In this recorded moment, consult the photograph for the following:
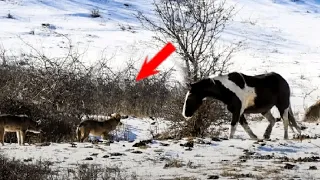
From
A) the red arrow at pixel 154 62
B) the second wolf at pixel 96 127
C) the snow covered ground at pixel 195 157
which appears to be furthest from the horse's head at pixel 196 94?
the red arrow at pixel 154 62

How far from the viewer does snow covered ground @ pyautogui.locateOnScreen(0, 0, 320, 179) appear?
922 centimetres

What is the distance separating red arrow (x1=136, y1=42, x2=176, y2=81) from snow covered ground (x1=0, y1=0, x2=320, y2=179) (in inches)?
14.6

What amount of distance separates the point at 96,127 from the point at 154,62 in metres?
13.9

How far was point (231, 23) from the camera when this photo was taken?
122ft

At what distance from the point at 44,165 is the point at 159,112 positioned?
7.14m

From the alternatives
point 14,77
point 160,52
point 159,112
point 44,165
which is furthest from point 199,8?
point 44,165

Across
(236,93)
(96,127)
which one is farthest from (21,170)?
(236,93)

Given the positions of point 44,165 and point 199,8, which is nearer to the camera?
point 44,165

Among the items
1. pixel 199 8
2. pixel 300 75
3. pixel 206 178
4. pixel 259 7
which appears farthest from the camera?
pixel 259 7

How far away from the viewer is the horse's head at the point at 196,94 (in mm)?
12578

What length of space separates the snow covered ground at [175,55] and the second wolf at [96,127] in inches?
22.8

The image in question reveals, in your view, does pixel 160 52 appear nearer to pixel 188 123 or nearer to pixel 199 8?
pixel 199 8

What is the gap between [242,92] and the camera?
499 inches

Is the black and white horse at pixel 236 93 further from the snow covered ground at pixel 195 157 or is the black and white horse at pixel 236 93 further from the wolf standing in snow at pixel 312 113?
the wolf standing in snow at pixel 312 113
